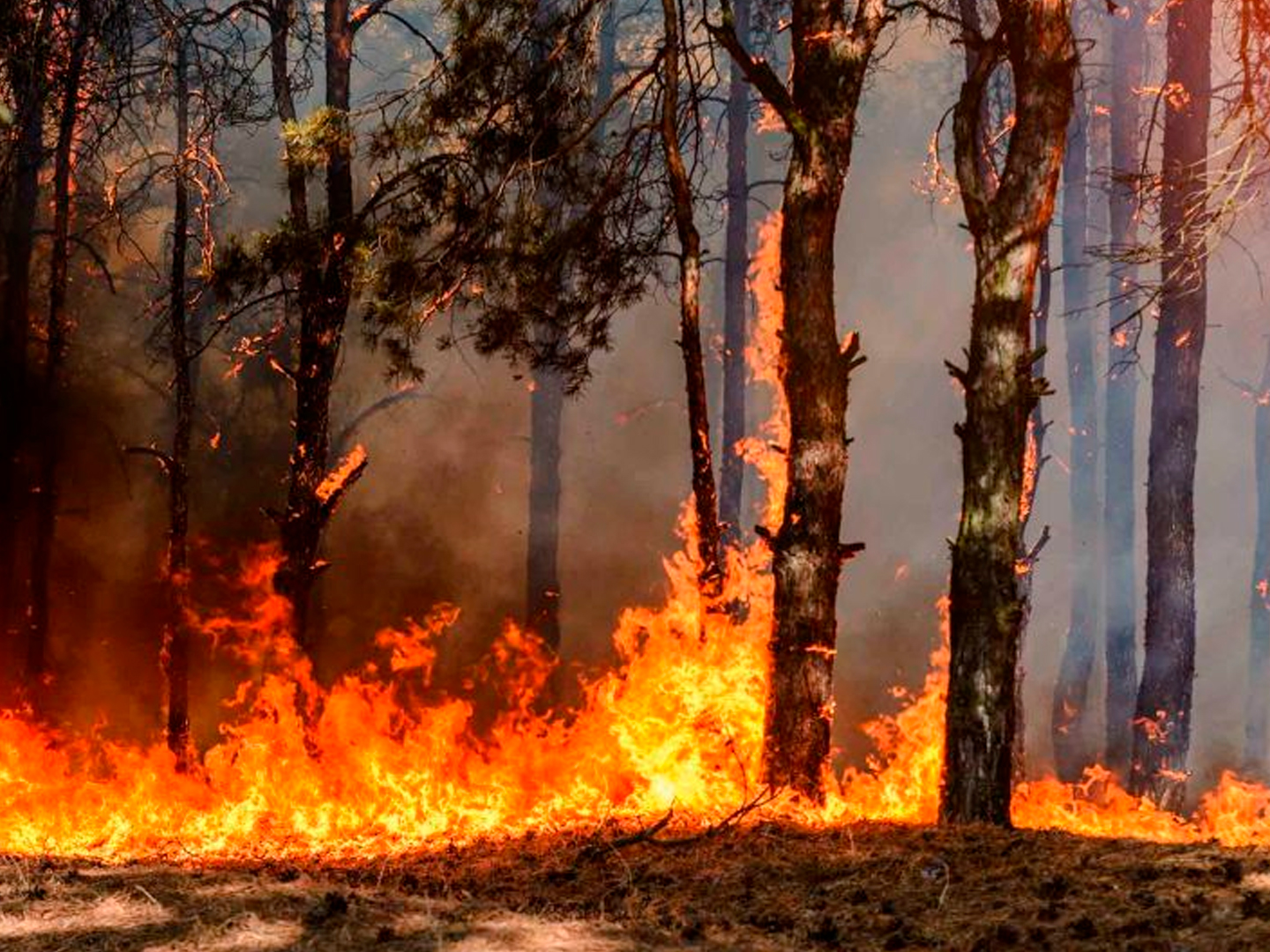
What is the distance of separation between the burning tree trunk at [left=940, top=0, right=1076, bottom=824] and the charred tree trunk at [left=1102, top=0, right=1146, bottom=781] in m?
13.8

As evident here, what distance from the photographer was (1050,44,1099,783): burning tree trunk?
24.7 meters

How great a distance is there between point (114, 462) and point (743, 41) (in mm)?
14020

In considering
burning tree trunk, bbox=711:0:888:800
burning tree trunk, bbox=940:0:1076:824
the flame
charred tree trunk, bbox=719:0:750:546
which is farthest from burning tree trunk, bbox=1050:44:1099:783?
burning tree trunk, bbox=940:0:1076:824

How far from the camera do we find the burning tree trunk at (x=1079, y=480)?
24.7m

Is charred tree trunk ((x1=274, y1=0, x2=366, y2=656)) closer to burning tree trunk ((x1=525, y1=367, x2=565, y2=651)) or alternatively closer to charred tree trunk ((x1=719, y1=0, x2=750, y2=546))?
charred tree trunk ((x1=719, y1=0, x2=750, y2=546))

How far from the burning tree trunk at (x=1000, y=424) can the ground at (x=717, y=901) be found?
1015 millimetres

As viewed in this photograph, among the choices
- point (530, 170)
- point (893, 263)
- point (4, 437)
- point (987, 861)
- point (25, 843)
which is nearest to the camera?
point (987, 861)

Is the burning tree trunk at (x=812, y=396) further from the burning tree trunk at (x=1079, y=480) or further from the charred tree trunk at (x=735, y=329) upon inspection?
the burning tree trunk at (x=1079, y=480)

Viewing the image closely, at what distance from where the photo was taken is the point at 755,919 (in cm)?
662

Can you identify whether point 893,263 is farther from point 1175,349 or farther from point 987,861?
point 987,861

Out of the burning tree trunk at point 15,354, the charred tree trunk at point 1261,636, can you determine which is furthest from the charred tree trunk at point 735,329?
the charred tree trunk at point 1261,636

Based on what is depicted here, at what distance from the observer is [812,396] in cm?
1043

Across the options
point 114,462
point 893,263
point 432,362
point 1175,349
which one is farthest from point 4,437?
point 893,263

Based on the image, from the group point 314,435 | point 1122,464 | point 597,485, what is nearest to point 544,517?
point 597,485
